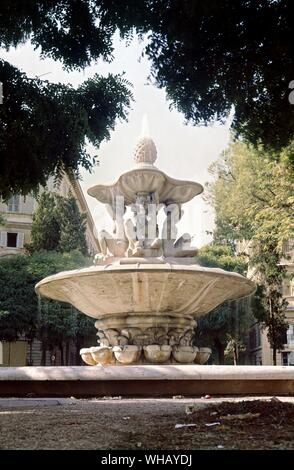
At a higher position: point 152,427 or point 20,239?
point 20,239

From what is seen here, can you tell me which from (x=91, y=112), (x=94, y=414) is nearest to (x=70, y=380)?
(x=94, y=414)

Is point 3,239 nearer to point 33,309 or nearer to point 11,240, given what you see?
point 11,240

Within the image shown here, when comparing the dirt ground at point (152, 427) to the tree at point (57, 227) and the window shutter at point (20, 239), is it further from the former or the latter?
the window shutter at point (20, 239)

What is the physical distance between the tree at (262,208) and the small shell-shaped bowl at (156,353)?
13.9ft

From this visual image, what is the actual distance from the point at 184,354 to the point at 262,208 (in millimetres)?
12556

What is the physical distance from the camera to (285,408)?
16.3ft

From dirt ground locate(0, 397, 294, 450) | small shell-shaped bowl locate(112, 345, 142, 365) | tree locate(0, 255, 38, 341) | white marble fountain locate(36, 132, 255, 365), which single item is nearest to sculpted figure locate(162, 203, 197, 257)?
white marble fountain locate(36, 132, 255, 365)

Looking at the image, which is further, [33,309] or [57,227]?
[57,227]

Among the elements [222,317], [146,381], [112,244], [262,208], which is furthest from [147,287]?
[222,317]

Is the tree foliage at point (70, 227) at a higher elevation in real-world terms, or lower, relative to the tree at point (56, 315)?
higher

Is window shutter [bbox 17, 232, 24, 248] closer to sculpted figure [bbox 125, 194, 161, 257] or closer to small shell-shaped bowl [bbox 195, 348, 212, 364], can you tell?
sculpted figure [bbox 125, 194, 161, 257]

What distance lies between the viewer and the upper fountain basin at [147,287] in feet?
32.8

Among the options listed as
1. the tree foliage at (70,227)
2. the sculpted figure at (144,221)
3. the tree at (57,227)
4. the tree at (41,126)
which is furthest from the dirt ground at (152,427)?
the tree at (57,227)

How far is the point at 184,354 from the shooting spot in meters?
10.6
